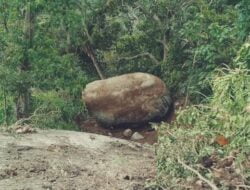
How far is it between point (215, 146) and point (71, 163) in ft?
5.27

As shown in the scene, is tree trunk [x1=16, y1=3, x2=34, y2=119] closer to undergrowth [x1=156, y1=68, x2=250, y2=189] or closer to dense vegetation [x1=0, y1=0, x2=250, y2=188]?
dense vegetation [x1=0, y1=0, x2=250, y2=188]

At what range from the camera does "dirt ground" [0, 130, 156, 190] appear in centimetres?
500

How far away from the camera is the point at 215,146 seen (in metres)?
5.02

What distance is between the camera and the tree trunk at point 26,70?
9.38 meters

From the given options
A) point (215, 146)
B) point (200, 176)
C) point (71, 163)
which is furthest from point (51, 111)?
point (200, 176)

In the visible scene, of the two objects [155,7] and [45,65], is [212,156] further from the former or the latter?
[155,7]

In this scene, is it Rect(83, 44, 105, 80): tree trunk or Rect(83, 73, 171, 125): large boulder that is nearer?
Rect(83, 73, 171, 125): large boulder

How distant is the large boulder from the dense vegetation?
384 mm

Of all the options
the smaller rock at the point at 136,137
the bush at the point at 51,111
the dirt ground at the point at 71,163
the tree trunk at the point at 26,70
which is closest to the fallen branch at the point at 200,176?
the dirt ground at the point at 71,163

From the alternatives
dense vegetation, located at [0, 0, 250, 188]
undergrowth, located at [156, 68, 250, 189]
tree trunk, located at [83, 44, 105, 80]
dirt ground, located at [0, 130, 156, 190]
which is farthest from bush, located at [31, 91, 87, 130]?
undergrowth, located at [156, 68, 250, 189]

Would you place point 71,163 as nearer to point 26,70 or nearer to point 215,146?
point 215,146

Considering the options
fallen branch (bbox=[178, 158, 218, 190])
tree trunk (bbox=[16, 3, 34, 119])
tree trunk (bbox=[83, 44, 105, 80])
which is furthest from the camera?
tree trunk (bbox=[83, 44, 105, 80])

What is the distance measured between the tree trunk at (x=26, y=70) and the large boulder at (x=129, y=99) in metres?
2.61

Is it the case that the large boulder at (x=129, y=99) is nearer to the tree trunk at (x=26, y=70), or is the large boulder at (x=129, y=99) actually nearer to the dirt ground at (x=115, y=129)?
the dirt ground at (x=115, y=129)
